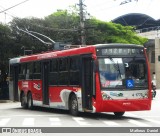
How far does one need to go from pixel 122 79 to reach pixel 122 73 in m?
0.23

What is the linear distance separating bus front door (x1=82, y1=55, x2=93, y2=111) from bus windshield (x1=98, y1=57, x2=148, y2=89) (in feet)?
2.51

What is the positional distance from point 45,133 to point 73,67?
7.21 metres

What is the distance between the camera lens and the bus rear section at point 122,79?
61.9ft

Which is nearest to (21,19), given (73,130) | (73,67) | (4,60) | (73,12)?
(4,60)

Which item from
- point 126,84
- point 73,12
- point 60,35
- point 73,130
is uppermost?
point 73,12

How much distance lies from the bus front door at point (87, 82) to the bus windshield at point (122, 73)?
766 millimetres

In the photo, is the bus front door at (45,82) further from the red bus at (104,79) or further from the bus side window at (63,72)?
the bus side window at (63,72)

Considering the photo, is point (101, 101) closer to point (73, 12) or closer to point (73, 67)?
point (73, 67)

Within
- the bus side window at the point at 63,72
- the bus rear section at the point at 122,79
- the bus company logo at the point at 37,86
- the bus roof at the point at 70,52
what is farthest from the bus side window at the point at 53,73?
the bus rear section at the point at 122,79

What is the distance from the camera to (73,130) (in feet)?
50.0

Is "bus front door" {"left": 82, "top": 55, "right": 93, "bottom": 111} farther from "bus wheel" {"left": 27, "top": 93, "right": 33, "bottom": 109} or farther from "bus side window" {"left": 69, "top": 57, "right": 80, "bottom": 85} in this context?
"bus wheel" {"left": 27, "top": 93, "right": 33, "bottom": 109}

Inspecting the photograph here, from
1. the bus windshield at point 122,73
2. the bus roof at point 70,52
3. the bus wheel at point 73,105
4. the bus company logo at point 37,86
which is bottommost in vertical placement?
the bus wheel at point 73,105

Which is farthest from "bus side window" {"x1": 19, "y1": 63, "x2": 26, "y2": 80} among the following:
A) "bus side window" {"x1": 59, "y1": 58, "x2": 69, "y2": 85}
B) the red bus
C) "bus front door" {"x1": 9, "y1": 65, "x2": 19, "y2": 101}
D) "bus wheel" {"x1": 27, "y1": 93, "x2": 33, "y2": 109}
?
"bus side window" {"x1": 59, "y1": 58, "x2": 69, "y2": 85}

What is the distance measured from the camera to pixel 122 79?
19.1 metres
